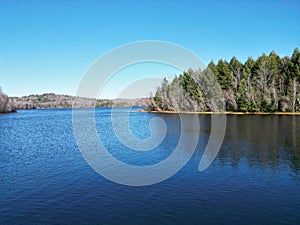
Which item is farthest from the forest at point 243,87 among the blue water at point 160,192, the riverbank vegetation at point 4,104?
the riverbank vegetation at point 4,104

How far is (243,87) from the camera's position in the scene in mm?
89500

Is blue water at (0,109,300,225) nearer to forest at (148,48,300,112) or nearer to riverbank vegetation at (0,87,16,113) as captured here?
forest at (148,48,300,112)

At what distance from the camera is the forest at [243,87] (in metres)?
82.1

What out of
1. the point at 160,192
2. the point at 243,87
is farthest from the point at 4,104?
the point at 160,192

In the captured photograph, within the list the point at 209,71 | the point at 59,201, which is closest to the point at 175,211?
the point at 59,201

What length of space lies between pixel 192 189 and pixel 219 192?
190 cm

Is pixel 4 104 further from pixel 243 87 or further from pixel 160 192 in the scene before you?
pixel 160 192

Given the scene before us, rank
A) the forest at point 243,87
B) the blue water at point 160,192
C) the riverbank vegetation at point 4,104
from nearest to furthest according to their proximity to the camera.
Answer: the blue water at point 160,192
the forest at point 243,87
the riverbank vegetation at point 4,104

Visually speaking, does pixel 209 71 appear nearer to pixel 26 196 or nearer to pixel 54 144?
pixel 54 144

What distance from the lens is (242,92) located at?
88.5 metres

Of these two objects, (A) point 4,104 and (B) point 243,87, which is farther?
(A) point 4,104

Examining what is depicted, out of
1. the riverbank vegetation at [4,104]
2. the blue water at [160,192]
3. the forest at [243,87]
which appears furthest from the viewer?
the riverbank vegetation at [4,104]

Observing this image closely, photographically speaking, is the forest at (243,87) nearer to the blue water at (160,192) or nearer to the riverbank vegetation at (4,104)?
the blue water at (160,192)

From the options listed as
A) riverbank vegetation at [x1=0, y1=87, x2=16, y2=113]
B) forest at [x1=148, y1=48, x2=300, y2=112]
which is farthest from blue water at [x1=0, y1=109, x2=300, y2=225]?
riverbank vegetation at [x1=0, y1=87, x2=16, y2=113]
